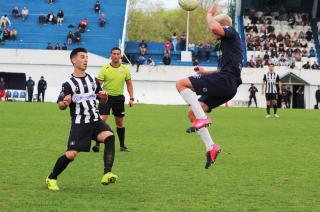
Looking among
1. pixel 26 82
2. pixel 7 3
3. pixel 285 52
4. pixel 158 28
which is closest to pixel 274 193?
pixel 26 82

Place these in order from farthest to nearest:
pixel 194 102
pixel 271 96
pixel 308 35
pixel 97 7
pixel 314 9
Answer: pixel 314 9, pixel 308 35, pixel 97 7, pixel 271 96, pixel 194 102

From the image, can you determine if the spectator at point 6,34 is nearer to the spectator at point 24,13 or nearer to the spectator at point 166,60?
the spectator at point 24,13

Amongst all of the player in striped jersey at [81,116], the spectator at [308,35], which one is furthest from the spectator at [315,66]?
the player in striped jersey at [81,116]

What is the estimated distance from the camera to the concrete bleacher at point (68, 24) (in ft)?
178

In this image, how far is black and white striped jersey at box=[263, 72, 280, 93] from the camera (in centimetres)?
2841

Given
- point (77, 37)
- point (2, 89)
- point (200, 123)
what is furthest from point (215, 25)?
point (77, 37)

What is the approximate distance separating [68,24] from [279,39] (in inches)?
703

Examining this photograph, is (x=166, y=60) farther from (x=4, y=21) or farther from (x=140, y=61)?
(x=4, y=21)

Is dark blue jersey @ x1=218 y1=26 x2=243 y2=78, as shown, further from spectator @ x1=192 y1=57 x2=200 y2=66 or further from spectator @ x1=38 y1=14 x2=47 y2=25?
spectator @ x1=38 y1=14 x2=47 y2=25

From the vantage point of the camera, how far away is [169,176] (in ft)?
33.2

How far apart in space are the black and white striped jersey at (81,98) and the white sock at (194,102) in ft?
4.44

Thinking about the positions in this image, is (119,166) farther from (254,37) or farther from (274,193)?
(254,37)

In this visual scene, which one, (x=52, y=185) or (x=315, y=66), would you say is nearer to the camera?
(x=52, y=185)

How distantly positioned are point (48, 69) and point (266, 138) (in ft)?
117
